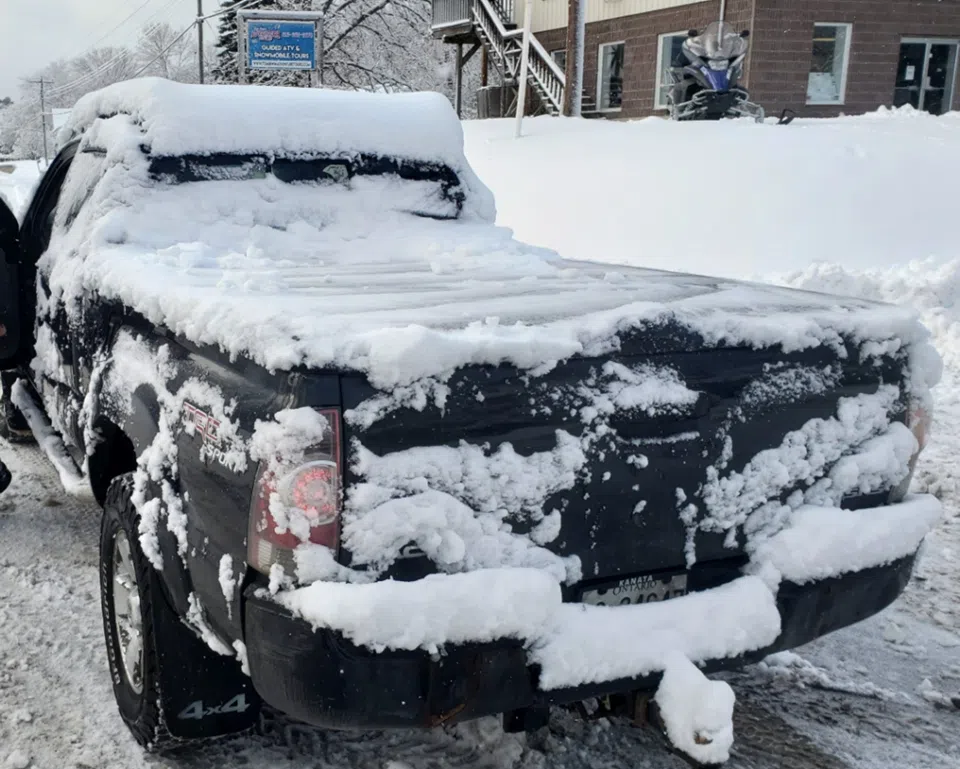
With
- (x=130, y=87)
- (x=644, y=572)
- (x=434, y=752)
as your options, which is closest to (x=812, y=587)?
(x=644, y=572)

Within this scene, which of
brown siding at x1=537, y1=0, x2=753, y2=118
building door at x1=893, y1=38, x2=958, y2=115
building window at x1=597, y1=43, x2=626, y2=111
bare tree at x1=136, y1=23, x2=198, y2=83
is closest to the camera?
building door at x1=893, y1=38, x2=958, y2=115

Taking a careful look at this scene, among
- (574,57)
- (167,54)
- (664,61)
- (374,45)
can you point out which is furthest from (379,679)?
(167,54)

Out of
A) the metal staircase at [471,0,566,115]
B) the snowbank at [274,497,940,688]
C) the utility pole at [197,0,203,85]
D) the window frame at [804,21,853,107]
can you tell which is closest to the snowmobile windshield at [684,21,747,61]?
the metal staircase at [471,0,566,115]

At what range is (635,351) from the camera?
2.37 meters

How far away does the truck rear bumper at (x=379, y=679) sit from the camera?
2.05 m

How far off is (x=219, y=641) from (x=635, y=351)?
124cm

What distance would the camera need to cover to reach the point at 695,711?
224cm

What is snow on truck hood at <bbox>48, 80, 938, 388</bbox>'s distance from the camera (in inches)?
87.4

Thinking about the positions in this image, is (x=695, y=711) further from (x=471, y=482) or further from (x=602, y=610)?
(x=471, y=482)

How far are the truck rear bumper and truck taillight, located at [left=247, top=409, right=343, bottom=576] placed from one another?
162 mm

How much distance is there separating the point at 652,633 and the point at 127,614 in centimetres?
159

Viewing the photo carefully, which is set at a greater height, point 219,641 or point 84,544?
point 219,641

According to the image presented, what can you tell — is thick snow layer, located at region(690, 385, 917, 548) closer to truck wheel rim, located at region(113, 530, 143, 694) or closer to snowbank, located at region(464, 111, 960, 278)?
truck wheel rim, located at region(113, 530, 143, 694)

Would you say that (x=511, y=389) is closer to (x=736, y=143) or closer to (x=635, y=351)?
(x=635, y=351)
